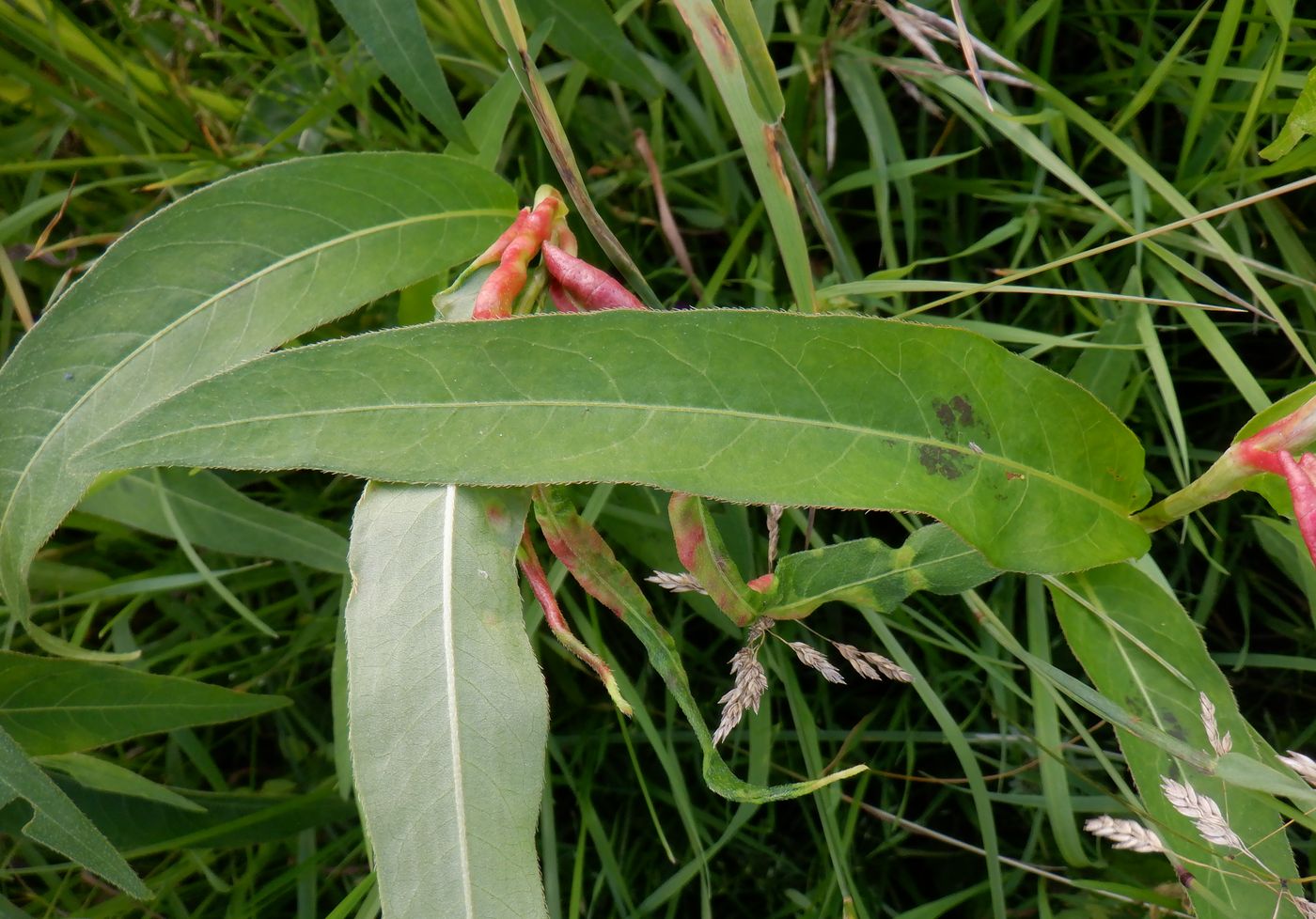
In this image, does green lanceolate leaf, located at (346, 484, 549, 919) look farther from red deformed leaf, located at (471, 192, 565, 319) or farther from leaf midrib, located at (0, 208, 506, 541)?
leaf midrib, located at (0, 208, 506, 541)

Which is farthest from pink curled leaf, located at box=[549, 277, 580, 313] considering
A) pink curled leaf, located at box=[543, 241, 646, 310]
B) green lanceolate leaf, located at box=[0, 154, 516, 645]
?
green lanceolate leaf, located at box=[0, 154, 516, 645]

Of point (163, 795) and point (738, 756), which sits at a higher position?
point (163, 795)

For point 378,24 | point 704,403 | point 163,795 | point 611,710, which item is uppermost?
point 378,24

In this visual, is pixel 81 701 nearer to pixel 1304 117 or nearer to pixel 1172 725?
pixel 1172 725

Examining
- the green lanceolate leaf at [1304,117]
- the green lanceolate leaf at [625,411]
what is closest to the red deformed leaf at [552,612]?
the green lanceolate leaf at [625,411]

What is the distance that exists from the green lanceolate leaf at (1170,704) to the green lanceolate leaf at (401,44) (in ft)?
2.53

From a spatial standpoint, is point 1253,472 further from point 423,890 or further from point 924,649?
point 423,890

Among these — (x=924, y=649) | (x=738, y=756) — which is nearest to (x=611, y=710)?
(x=738, y=756)

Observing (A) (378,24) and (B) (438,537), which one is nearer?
(B) (438,537)

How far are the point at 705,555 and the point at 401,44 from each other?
0.59 meters

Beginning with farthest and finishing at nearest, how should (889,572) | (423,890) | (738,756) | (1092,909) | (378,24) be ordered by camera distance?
(738,756)
(1092,909)
(378,24)
(889,572)
(423,890)

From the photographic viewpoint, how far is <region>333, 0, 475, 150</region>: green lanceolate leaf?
38.2 inches

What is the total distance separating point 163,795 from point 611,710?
552 mm

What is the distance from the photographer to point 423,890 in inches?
28.7
